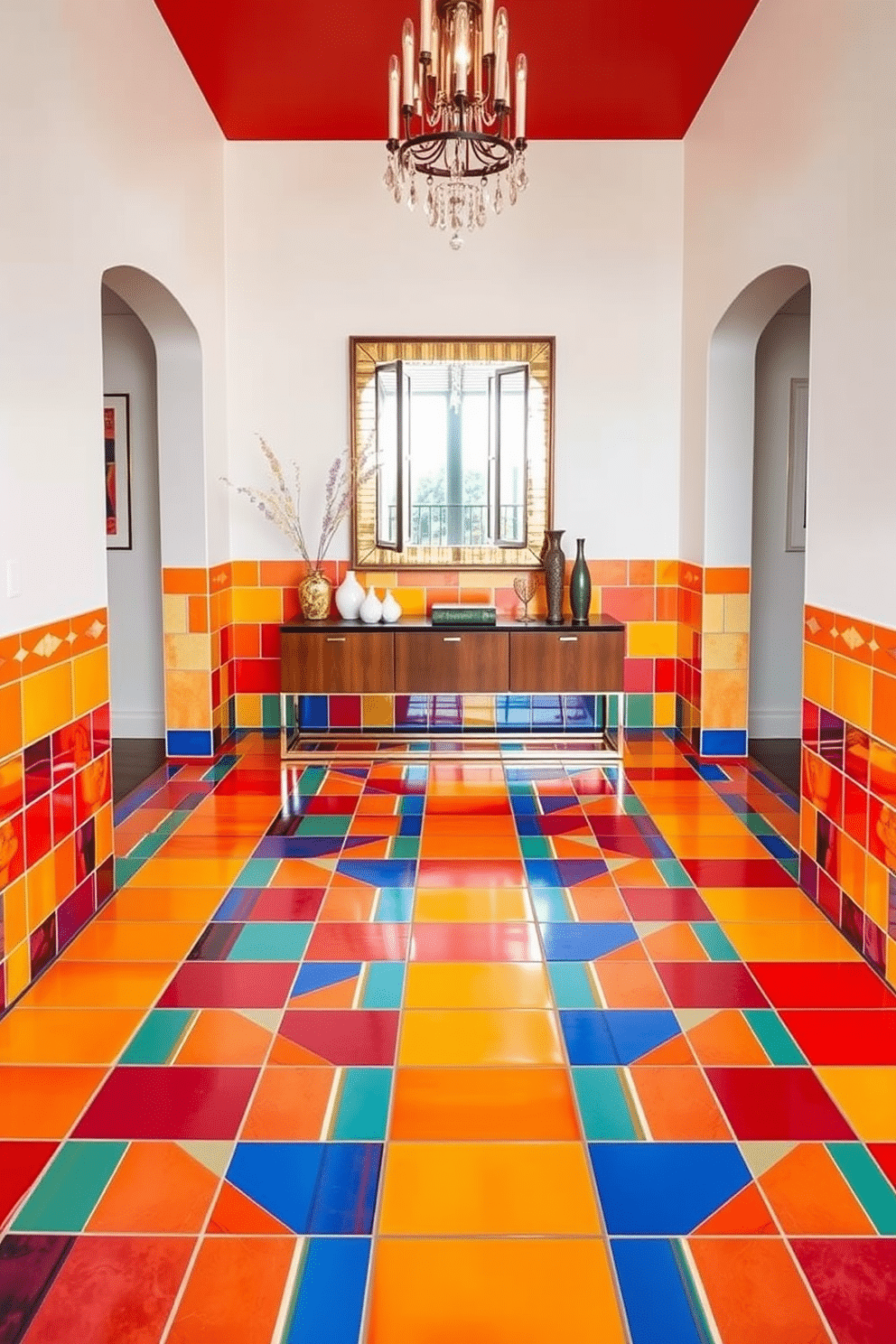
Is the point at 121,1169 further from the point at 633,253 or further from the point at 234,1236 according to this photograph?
the point at 633,253

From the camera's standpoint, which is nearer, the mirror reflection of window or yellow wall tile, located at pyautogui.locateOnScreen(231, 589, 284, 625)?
the mirror reflection of window

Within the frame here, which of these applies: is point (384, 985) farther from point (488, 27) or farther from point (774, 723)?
point (774, 723)

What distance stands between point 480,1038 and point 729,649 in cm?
379

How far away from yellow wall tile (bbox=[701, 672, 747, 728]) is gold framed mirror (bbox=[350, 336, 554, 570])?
1.28 metres

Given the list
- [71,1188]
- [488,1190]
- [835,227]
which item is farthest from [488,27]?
[71,1188]

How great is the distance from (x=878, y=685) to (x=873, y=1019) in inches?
37.3

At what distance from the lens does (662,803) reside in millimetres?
5633

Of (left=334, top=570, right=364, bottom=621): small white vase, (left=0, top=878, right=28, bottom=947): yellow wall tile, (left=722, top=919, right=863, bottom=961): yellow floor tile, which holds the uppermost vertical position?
(left=334, top=570, right=364, bottom=621): small white vase

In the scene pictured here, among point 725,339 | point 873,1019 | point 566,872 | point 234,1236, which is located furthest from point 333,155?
point 234,1236

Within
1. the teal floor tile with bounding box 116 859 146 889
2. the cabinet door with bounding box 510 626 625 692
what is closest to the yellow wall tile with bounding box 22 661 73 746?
the teal floor tile with bounding box 116 859 146 889

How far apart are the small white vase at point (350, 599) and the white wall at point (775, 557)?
7.33ft

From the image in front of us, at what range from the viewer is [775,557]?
7.21m

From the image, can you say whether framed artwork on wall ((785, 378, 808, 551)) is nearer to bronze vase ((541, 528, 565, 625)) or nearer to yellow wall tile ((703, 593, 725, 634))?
yellow wall tile ((703, 593, 725, 634))

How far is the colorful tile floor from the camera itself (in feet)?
7.07
